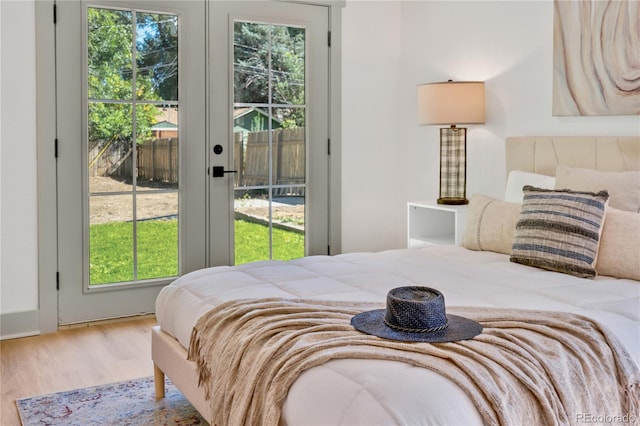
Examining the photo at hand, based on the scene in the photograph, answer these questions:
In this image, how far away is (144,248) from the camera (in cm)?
439

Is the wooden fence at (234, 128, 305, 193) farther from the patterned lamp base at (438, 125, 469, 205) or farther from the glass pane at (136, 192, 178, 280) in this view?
the patterned lamp base at (438, 125, 469, 205)

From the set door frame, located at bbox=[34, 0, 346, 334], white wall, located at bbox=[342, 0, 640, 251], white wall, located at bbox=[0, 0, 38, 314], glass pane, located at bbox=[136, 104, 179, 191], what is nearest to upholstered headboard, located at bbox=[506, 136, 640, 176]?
white wall, located at bbox=[342, 0, 640, 251]

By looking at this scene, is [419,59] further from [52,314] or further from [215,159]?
[52,314]

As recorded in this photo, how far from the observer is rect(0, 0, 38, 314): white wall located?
387 centimetres

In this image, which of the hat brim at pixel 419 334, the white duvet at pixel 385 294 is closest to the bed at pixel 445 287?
the white duvet at pixel 385 294

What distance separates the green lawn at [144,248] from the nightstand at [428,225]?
103 centimetres

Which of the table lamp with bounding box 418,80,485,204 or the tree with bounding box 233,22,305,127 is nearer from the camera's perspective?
the table lamp with bounding box 418,80,485,204

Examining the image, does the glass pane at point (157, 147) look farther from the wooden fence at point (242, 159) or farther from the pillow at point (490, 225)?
the pillow at point (490, 225)

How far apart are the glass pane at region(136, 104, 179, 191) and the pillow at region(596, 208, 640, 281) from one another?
2606 millimetres

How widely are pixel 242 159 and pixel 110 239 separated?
1.00 m

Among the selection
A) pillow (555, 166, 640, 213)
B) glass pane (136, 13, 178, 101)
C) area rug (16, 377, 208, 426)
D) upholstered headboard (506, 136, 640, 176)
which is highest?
glass pane (136, 13, 178, 101)

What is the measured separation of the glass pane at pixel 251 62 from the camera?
15.1ft

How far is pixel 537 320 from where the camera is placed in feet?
7.13

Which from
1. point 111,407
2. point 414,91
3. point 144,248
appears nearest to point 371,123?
point 414,91
